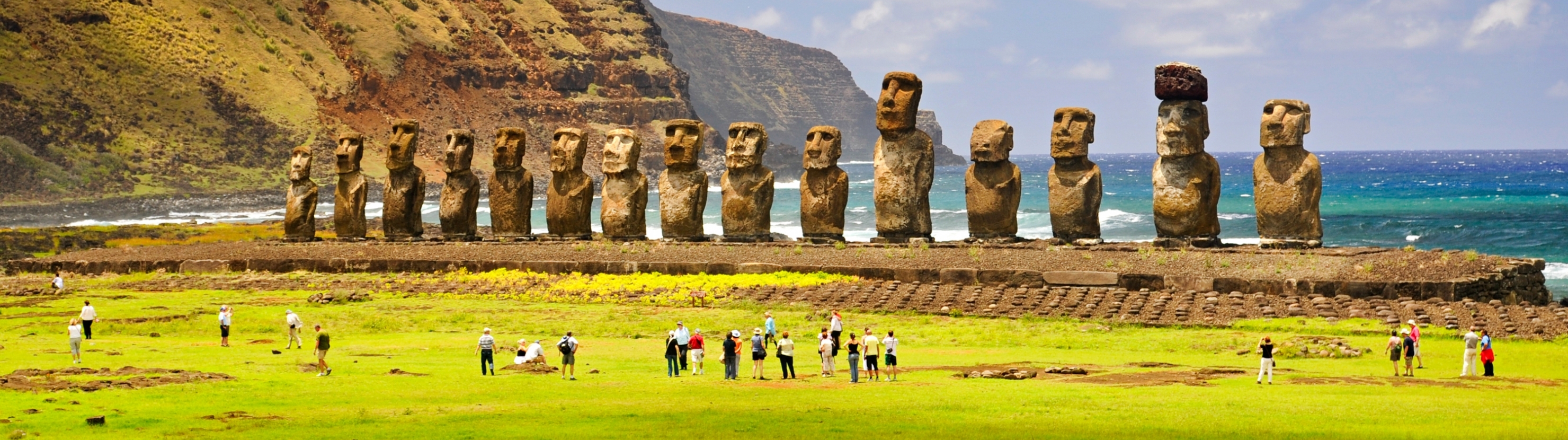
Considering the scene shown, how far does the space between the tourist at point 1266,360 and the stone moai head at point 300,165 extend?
2952 centimetres

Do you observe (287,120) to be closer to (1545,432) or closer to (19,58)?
(19,58)

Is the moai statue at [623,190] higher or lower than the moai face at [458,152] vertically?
lower

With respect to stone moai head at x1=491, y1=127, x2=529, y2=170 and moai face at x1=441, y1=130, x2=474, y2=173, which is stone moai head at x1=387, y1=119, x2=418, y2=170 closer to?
moai face at x1=441, y1=130, x2=474, y2=173

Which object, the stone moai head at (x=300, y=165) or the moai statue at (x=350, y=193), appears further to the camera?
the stone moai head at (x=300, y=165)

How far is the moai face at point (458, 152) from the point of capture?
41.2m

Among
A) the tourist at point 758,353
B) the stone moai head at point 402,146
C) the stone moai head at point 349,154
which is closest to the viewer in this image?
the tourist at point 758,353

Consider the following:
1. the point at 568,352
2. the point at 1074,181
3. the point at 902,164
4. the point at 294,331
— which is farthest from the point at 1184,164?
A: the point at 294,331

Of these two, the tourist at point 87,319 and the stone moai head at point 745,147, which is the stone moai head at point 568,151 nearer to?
the stone moai head at point 745,147

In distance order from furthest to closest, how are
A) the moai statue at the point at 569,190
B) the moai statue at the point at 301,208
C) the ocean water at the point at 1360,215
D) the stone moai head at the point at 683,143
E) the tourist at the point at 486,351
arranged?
the ocean water at the point at 1360,215 < the moai statue at the point at 301,208 < the moai statue at the point at 569,190 < the stone moai head at the point at 683,143 < the tourist at the point at 486,351

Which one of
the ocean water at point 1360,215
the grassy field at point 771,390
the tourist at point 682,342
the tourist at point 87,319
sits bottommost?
the grassy field at point 771,390

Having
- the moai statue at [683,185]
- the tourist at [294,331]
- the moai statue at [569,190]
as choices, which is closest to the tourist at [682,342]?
the tourist at [294,331]

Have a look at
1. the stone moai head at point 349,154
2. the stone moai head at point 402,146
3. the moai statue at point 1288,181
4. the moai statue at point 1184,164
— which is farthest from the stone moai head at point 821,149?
the stone moai head at point 349,154

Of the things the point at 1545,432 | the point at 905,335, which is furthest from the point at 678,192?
Result: the point at 1545,432

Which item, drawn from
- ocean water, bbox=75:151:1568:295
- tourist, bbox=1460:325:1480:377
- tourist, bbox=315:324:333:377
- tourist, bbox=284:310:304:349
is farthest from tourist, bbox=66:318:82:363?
ocean water, bbox=75:151:1568:295
